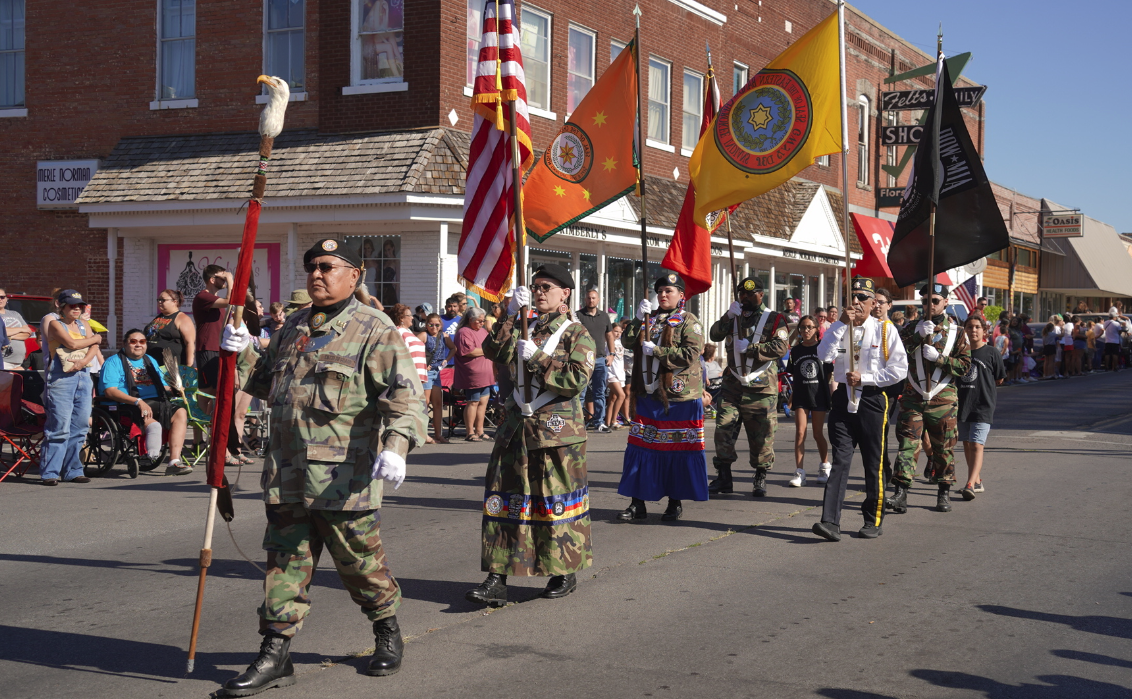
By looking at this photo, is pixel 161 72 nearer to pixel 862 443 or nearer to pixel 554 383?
pixel 862 443

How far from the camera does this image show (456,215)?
1722 cm

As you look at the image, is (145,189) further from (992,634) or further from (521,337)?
(992,634)

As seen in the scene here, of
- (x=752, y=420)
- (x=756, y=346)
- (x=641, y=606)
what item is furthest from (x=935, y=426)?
(x=641, y=606)

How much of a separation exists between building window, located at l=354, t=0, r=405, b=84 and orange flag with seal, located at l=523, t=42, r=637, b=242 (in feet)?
27.8

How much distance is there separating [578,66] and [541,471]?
1622 centimetres

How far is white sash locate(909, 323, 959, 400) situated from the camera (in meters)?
9.65

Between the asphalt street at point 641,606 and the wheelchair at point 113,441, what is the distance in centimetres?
99

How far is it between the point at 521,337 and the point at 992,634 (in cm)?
306

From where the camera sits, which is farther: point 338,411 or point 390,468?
point 338,411

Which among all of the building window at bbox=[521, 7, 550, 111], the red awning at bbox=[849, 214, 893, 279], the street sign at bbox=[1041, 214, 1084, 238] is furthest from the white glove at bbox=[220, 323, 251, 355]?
the street sign at bbox=[1041, 214, 1084, 238]

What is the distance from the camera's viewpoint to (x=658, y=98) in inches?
923

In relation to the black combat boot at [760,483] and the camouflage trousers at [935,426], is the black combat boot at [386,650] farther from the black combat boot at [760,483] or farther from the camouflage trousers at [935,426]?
the camouflage trousers at [935,426]

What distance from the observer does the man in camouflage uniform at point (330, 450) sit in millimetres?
4641

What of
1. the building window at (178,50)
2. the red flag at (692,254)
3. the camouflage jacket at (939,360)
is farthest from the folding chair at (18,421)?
the building window at (178,50)
